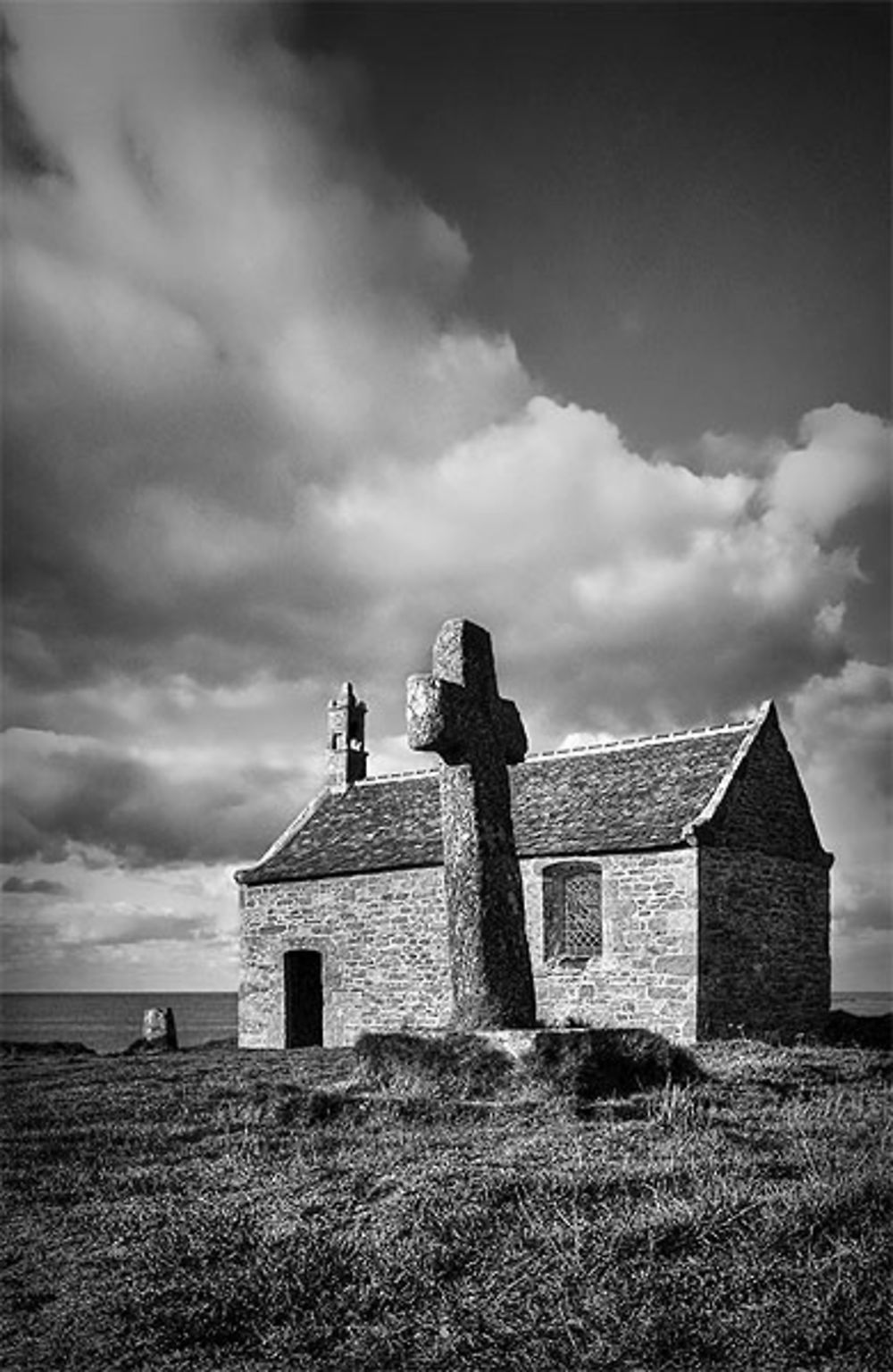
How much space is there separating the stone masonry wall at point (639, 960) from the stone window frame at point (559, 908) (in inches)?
6.3

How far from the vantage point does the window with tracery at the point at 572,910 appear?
2233 centimetres

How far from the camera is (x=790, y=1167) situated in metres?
7.22

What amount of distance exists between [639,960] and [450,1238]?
15.5 meters

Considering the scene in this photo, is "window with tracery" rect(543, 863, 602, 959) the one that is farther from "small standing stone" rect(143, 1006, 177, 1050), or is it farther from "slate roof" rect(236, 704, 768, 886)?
"small standing stone" rect(143, 1006, 177, 1050)

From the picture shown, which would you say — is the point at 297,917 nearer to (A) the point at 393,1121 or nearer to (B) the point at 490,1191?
(A) the point at 393,1121

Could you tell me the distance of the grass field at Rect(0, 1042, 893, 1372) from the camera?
4.70 meters

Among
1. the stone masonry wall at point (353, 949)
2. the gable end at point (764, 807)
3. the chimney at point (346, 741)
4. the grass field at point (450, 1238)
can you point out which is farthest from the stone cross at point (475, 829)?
the chimney at point (346, 741)

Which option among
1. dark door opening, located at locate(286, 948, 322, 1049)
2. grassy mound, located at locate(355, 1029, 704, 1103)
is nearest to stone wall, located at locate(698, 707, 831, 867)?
dark door opening, located at locate(286, 948, 322, 1049)

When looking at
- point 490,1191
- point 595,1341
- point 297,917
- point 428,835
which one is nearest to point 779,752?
point 428,835

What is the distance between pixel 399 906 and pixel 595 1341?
1932 centimetres

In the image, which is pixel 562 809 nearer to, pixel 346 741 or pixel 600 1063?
pixel 346 741

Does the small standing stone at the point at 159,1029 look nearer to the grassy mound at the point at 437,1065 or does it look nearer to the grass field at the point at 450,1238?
the grassy mound at the point at 437,1065

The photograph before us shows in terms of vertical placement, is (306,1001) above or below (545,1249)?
below

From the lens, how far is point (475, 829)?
1200cm
